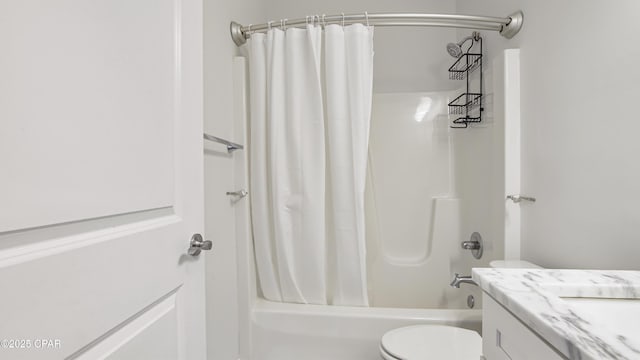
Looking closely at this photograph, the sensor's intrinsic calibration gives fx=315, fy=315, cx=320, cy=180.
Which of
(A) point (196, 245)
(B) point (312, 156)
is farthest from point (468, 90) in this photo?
(A) point (196, 245)

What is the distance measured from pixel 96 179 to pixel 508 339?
2.58 ft

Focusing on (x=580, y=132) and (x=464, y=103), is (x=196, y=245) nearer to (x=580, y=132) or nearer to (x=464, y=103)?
(x=580, y=132)

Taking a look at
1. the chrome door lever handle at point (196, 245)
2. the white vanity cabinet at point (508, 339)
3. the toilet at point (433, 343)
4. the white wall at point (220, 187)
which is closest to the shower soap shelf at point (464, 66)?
the toilet at point (433, 343)

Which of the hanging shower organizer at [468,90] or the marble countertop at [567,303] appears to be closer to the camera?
the marble countertop at [567,303]

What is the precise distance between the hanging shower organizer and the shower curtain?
0.70 m

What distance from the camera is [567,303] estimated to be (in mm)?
562

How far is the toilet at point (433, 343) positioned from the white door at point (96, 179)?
71 centimetres

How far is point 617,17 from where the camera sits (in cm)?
90

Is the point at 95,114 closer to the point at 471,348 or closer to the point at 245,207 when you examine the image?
the point at 245,207

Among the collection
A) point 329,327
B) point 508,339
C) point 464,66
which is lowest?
point 329,327

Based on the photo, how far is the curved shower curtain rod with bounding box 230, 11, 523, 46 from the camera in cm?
142

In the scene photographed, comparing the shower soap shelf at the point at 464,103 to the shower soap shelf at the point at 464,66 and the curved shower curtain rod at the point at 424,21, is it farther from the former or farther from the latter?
the curved shower curtain rod at the point at 424,21

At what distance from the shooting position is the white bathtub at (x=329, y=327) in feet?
4.64

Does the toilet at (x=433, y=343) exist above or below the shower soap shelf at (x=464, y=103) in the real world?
below
